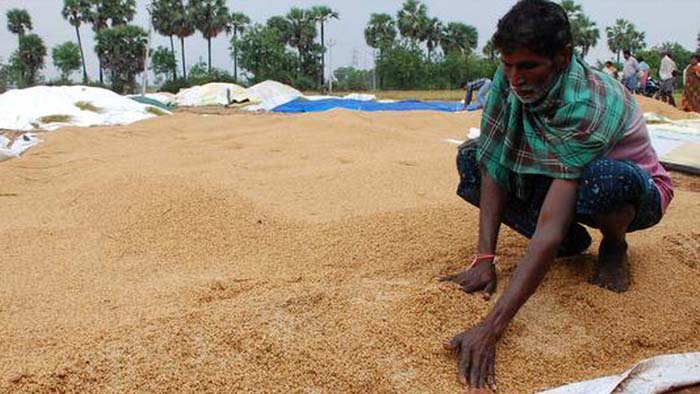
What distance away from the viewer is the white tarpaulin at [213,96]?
15.4m

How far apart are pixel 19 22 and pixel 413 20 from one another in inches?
838

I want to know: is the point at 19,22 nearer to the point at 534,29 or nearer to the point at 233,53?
the point at 233,53

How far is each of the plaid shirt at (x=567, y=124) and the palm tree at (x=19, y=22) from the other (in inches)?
1401

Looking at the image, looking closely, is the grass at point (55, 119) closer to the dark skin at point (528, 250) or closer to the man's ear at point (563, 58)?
the dark skin at point (528, 250)

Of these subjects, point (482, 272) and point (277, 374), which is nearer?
point (277, 374)

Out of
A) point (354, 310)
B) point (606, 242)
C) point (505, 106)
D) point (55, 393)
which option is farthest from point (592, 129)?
point (55, 393)

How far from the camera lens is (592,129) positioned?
54.0 inches

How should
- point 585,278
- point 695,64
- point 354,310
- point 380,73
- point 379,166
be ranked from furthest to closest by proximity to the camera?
1. point 380,73
2. point 695,64
3. point 379,166
4. point 585,278
5. point 354,310

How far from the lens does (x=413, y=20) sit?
3634 centimetres

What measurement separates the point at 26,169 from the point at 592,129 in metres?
3.83

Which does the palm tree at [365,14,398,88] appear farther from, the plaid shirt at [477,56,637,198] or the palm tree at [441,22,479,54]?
the plaid shirt at [477,56,637,198]

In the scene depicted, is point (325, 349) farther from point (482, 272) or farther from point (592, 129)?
point (592, 129)

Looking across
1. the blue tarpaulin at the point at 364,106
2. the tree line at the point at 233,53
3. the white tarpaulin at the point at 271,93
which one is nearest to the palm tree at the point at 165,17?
the tree line at the point at 233,53

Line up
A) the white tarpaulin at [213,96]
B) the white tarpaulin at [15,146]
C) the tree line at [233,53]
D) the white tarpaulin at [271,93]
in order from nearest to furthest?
1. the white tarpaulin at [15,146]
2. the white tarpaulin at [271,93]
3. the white tarpaulin at [213,96]
4. the tree line at [233,53]
